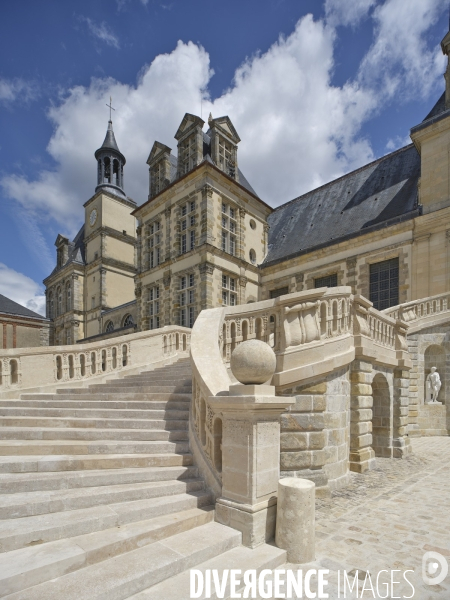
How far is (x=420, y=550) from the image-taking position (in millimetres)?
3520

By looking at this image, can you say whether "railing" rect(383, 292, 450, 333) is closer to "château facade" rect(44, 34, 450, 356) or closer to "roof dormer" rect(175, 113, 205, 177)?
"château facade" rect(44, 34, 450, 356)

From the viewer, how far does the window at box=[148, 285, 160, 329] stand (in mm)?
20484

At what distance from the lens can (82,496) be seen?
11.2ft

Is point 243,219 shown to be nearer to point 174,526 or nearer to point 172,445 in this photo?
point 172,445

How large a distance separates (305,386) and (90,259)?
31.0 metres

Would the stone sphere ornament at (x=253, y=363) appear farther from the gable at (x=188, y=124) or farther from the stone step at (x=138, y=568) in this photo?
the gable at (x=188, y=124)

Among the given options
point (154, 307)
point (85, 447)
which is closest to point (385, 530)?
point (85, 447)

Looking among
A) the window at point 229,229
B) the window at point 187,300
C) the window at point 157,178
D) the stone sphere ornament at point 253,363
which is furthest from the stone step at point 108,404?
the window at point 157,178

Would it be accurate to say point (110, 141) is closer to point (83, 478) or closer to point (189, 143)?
point (189, 143)

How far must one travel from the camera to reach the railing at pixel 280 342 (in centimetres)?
416

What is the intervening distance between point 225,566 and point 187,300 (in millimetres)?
15880

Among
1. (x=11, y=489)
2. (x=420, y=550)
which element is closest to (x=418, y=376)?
(x=420, y=550)

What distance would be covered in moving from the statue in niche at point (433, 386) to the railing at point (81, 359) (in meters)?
8.39

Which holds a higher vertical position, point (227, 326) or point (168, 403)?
point (227, 326)
